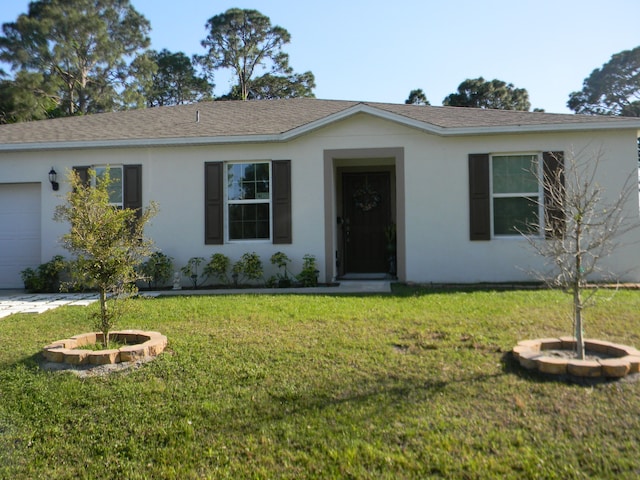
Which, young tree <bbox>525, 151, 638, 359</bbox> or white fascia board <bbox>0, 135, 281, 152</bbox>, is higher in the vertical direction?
white fascia board <bbox>0, 135, 281, 152</bbox>

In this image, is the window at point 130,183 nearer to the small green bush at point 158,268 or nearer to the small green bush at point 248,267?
the small green bush at point 158,268

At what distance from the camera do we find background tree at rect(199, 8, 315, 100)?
31.2 m

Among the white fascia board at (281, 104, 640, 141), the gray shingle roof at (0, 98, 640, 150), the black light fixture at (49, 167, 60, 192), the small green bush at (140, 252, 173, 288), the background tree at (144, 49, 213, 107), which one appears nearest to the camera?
the white fascia board at (281, 104, 640, 141)

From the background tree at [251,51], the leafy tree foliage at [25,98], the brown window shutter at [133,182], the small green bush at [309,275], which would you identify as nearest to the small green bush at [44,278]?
the brown window shutter at [133,182]

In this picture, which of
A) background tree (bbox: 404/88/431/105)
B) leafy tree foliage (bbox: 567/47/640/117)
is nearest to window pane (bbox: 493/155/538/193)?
background tree (bbox: 404/88/431/105)

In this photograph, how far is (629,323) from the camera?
5.32m

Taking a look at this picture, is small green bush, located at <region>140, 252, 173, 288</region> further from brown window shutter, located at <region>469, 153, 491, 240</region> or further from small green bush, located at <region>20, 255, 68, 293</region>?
brown window shutter, located at <region>469, 153, 491, 240</region>

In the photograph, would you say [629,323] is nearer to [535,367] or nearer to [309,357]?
[535,367]

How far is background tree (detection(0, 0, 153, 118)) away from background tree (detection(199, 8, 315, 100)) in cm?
496

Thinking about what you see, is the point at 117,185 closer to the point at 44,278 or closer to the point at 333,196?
the point at 44,278

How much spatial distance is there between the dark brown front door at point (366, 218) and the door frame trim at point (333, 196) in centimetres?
150

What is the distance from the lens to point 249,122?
34.6ft

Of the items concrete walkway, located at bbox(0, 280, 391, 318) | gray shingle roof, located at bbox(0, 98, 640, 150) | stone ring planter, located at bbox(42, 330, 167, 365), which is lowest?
stone ring planter, located at bbox(42, 330, 167, 365)

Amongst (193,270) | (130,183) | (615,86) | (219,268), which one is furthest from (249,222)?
(615,86)
